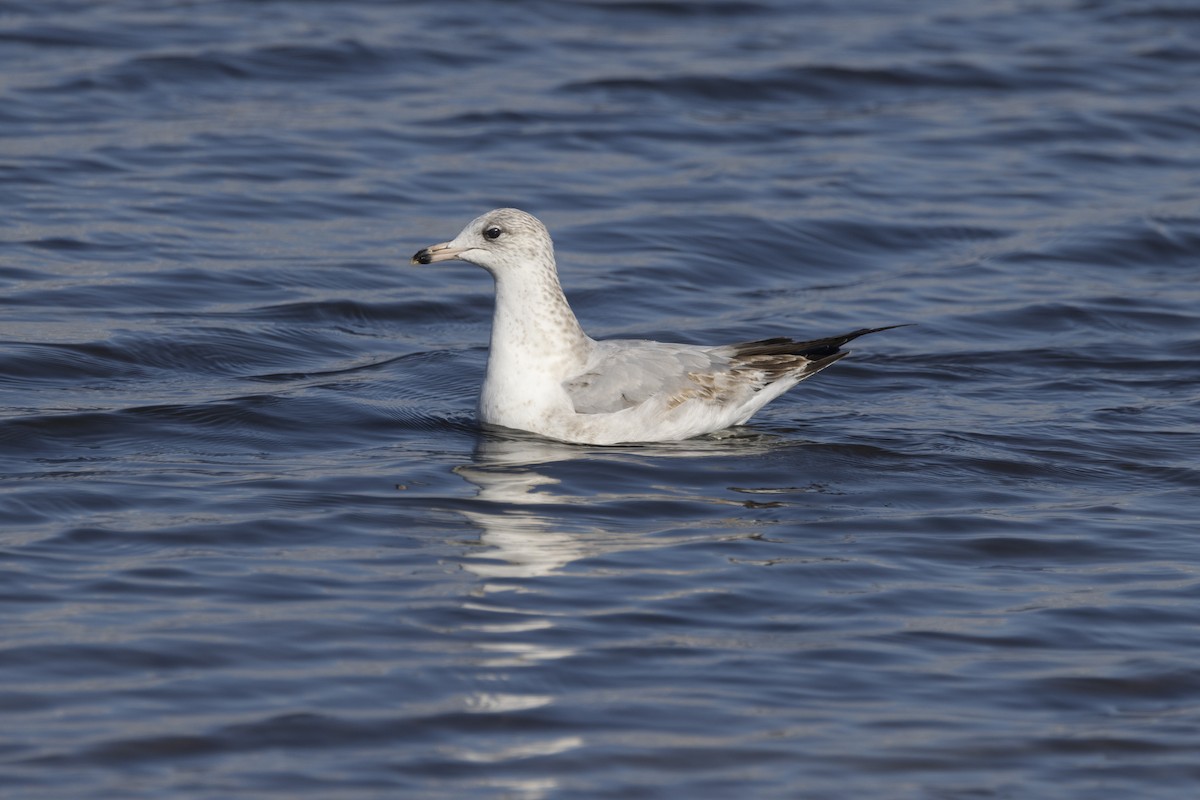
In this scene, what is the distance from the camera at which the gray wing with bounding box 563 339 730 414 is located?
9.95 metres

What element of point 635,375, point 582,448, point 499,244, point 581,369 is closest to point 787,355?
point 635,375

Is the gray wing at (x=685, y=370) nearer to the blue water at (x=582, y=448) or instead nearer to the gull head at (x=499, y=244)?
the blue water at (x=582, y=448)

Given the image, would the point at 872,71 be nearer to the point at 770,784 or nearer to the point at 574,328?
the point at 574,328

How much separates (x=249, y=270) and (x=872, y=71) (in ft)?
31.1

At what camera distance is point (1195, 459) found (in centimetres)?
998

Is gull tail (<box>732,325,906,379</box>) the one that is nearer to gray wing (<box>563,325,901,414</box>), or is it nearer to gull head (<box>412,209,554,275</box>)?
gray wing (<box>563,325,901,414</box>)

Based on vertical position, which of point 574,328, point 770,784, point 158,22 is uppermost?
point 158,22

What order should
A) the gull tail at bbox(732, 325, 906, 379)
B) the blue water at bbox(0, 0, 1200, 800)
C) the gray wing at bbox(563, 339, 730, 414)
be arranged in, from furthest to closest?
the gull tail at bbox(732, 325, 906, 379)
the gray wing at bbox(563, 339, 730, 414)
the blue water at bbox(0, 0, 1200, 800)

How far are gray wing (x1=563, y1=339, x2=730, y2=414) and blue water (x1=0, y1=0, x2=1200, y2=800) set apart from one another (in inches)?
11.5

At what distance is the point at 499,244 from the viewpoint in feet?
33.8

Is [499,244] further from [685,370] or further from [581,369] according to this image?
[685,370]

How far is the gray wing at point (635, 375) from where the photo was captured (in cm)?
995

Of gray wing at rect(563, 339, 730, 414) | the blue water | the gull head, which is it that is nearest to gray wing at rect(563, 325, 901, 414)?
gray wing at rect(563, 339, 730, 414)

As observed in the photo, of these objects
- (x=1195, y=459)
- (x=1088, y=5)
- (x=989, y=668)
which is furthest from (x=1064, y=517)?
(x=1088, y=5)
